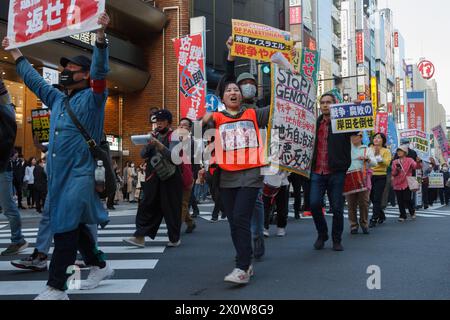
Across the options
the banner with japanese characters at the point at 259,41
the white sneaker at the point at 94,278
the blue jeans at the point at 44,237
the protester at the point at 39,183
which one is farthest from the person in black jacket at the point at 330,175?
the protester at the point at 39,183

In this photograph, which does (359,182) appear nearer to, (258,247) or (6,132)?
(258,247)

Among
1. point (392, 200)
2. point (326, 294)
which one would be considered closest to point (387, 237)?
point (326, 294)

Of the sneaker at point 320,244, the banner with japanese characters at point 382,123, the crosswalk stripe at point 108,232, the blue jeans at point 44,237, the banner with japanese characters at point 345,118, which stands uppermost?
the banner with japanese characters at point 382,123

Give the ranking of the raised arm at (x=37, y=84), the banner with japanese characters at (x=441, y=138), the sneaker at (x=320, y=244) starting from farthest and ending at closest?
the banner with japanese characters at (x=441, y=138) < the sneaker at (x=320, y=244) < the raised arm at (x=37, y=84)

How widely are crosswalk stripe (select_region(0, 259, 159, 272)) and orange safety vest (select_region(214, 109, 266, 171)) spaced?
147 cm

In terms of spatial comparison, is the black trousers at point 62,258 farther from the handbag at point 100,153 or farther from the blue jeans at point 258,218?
the blue jeans at point 258,218

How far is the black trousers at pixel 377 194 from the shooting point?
970 centimetres

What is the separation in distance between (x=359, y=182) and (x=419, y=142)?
380 inches

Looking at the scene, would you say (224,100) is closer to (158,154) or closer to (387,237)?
(158,154)

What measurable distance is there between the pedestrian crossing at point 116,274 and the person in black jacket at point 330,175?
6.43 ft

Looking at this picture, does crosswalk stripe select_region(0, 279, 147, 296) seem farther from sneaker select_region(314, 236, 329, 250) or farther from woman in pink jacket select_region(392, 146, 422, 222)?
woman in pink jacket select_region(392, 146, 422, 222)

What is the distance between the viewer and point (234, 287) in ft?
14.1

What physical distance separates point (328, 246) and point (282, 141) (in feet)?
5.56

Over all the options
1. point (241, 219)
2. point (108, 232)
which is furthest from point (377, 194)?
point (241, 219)
